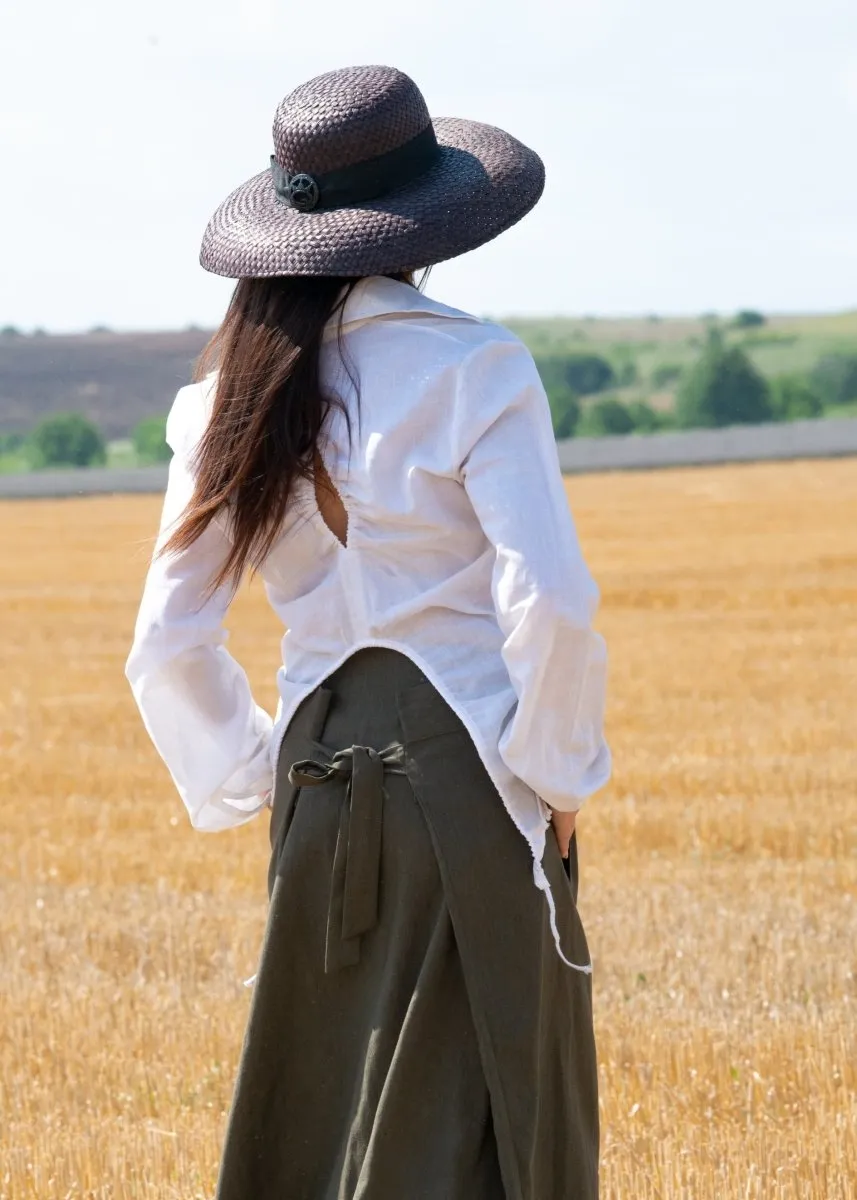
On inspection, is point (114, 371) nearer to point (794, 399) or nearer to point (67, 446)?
point (67, 446)

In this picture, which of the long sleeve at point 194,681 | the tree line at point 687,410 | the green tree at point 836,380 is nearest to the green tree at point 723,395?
the tree line at point 687,410

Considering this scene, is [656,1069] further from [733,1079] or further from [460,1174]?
[460,1174]

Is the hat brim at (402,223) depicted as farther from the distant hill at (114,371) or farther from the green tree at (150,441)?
the distant hill at (114,371)

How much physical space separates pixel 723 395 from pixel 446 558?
3035 inches

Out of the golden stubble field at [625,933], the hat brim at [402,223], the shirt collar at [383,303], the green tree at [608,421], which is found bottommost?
the green tree at [608,421]

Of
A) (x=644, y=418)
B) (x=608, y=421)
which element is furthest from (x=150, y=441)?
(x=644, y=418)

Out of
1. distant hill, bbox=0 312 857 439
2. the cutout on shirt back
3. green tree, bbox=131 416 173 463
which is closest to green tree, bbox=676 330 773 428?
distant hill, bbox=0 312 857 439

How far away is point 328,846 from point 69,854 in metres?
5.41

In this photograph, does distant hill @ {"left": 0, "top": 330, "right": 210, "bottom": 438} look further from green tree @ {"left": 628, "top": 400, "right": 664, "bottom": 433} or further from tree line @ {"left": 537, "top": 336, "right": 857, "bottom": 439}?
green tree @ {"left": 628, "top": 400, "right": 664, "bottom": 433}

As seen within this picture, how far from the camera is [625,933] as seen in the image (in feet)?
20.1

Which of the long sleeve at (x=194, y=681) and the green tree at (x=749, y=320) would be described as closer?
the long sleeve at (x=194, y=681)

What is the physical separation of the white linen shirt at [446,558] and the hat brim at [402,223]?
0.23ft

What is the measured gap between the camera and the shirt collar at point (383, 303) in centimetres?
266

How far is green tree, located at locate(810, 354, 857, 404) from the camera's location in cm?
8119
